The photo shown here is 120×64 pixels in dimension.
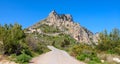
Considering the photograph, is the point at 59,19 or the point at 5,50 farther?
the point at 59,19

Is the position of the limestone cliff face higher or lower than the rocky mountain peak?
lower

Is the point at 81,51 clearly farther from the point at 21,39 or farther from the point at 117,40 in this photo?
the point at 117,40

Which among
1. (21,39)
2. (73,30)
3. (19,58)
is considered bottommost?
(19,58)

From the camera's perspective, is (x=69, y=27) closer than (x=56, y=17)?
Yes

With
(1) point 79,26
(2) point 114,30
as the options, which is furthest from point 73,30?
(2) point 114,30

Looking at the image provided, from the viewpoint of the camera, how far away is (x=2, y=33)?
3262 cm

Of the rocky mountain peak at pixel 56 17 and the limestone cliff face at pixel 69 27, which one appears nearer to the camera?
the limestone cliff face at pixel 69 27

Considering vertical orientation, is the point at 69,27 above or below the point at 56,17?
below

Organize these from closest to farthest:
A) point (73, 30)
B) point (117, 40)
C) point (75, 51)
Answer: point (75, 51) < point (117, 40) < point (73, 30)

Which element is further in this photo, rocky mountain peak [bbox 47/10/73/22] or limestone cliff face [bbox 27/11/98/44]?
rocky mountain peak [bbox 47/10/73/22]

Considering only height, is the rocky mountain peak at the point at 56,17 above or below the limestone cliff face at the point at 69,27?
above

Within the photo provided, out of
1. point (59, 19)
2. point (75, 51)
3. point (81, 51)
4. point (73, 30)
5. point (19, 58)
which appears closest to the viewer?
point (19, 58)

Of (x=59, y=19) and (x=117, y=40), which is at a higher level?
(x=59, y=19)

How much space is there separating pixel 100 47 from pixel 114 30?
4.62 meters
